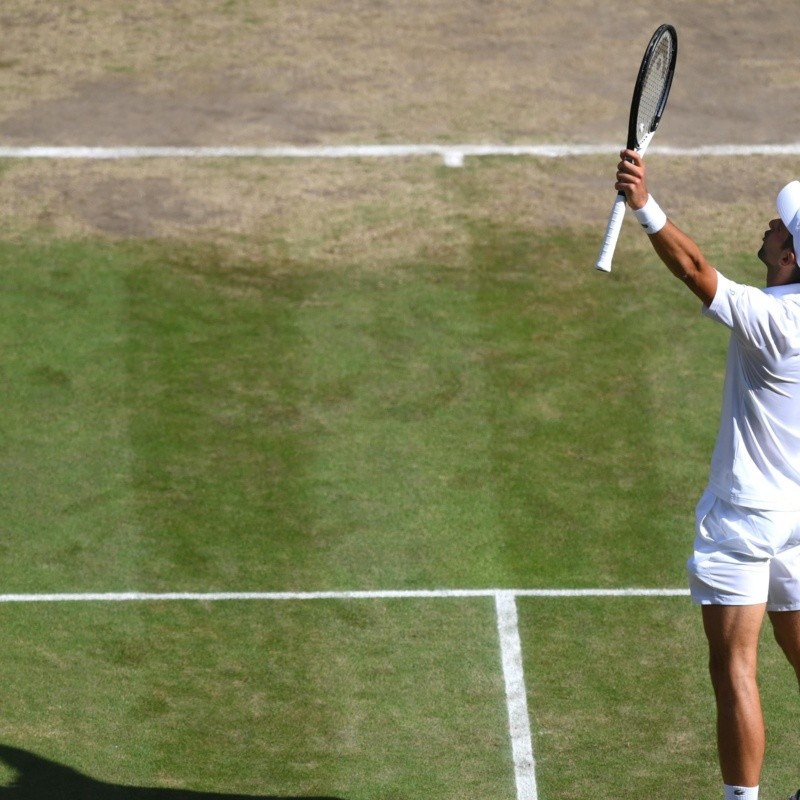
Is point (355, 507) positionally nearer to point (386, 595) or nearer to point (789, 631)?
point (386, 595)

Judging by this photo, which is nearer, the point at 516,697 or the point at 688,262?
the point at 688,262

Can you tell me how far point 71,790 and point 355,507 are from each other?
110 inches

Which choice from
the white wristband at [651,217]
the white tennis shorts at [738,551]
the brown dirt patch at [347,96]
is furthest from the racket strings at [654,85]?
the brown dirt patch at [347,96]

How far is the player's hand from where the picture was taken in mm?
6121

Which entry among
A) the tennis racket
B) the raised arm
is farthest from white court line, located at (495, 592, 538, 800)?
the raised arm

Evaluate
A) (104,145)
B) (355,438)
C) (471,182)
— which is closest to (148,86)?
(104,145)

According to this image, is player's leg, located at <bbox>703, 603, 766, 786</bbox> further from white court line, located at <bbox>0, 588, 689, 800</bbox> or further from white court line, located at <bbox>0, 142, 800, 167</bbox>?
white court line, located at <bbox>0, 142, 800, 167</bbox>

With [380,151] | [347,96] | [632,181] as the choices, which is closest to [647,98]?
[632,181]

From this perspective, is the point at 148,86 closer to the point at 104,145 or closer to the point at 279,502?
the point at 104,145

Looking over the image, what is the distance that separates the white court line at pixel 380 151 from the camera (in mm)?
13648

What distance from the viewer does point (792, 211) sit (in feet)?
20.2

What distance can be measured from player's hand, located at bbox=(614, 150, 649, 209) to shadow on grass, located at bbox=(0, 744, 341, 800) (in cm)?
275

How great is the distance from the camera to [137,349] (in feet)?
36.1

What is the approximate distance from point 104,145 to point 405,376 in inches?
174
